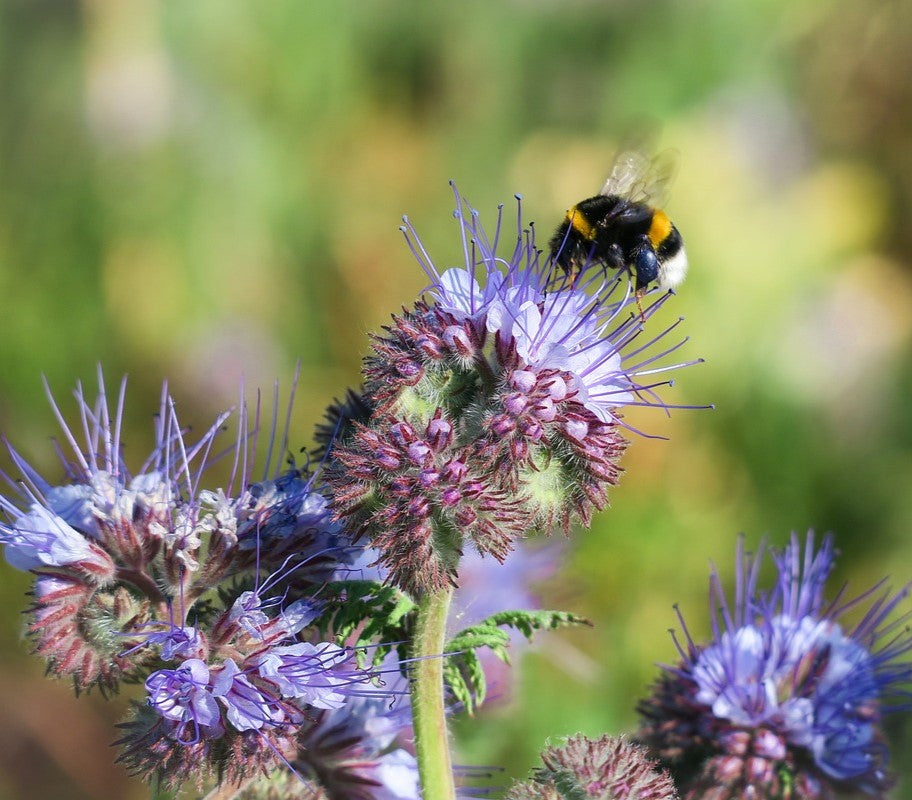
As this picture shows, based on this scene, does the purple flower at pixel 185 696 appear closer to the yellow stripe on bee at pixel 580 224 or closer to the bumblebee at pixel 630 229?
the bumblebee at pixel 630 229

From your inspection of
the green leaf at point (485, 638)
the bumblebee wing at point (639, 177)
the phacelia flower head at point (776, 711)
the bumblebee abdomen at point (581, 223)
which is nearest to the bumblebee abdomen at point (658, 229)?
the bumblebee wing at point (639, 177)

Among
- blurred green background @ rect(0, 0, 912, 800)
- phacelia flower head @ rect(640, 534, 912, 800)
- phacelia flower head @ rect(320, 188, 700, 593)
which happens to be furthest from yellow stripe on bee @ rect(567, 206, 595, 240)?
blurred green background @ rect(0, 0, 912, 800)

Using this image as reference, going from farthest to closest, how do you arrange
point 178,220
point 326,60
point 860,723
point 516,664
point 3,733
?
point 326,60, point 178,220, point 3,733, point 516,664, point 860,723

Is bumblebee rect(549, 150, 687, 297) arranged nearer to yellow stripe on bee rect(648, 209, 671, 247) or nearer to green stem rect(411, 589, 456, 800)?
yellow stripe on bee rect(648, 209, 671, 247)

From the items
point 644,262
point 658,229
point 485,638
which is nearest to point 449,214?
point 658,229

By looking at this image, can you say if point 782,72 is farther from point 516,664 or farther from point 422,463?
point 422,463

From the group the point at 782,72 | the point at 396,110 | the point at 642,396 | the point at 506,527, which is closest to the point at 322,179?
the point at 396,110

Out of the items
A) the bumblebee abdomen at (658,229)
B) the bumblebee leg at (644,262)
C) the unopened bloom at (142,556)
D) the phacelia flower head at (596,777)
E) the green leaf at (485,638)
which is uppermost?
the bumblebee abdomen at (658,229)
